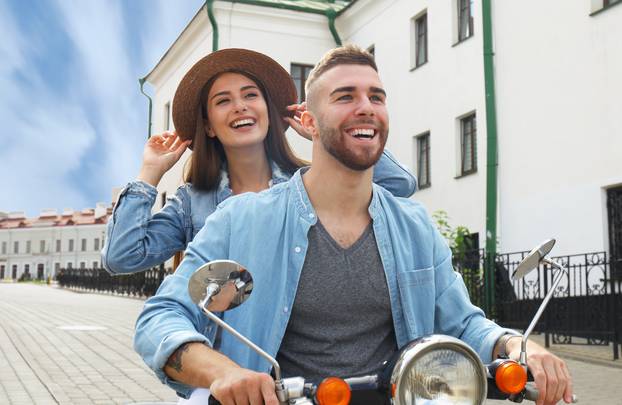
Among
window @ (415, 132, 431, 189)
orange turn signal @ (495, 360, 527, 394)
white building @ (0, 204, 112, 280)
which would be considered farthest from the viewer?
white building @ (0, 204, 112, 280)

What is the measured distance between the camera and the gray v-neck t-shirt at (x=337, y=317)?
213cm

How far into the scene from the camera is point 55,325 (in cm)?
1731

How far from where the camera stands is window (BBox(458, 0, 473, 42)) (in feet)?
62.6

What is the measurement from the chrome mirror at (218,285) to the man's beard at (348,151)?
1.65 ft

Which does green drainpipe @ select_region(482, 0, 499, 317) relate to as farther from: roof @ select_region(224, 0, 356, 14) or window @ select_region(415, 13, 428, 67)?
roof @ select_region(224, 0, 356, 14)

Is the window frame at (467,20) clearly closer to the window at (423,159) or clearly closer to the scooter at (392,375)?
the window at (423,159)

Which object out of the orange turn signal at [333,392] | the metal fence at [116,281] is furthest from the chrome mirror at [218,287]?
the metal fence at [116,281]

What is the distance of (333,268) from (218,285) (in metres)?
0.48

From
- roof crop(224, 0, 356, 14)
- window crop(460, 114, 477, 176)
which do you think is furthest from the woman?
roof crop(224, 0, 356, 14)

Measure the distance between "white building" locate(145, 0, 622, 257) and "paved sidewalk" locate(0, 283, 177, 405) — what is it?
26.1 ft

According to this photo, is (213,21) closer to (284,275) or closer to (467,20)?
(467,20)

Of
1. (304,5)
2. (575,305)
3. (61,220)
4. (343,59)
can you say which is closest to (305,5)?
(304,5)

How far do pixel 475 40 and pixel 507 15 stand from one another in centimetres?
127

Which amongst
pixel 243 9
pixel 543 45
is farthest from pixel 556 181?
pixel 243 9
